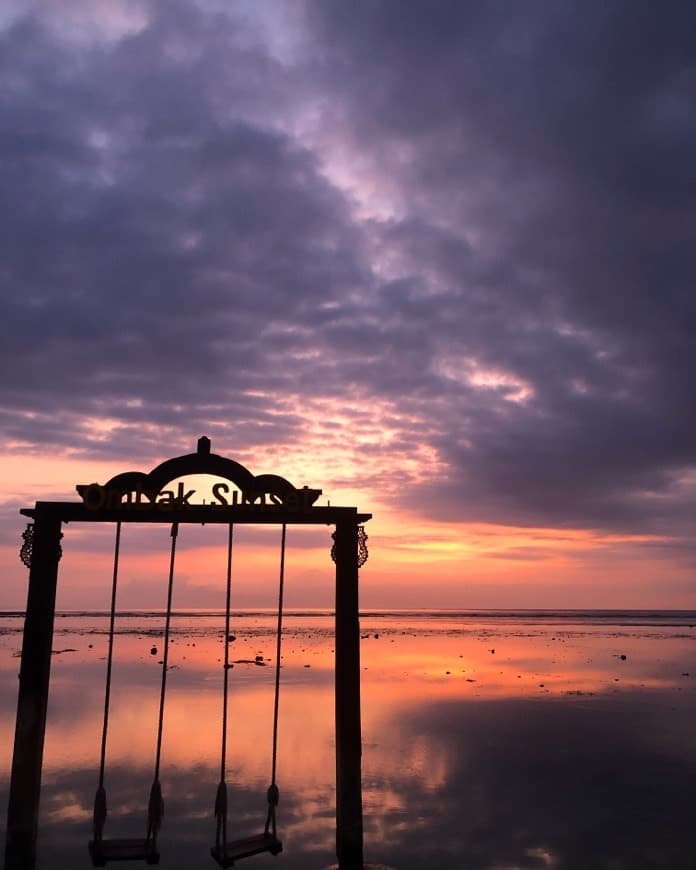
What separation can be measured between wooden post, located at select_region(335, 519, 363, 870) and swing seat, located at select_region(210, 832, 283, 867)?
1425 mm

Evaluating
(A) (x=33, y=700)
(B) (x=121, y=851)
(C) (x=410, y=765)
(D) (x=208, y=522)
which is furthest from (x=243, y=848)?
(C) (x=410, y=765)

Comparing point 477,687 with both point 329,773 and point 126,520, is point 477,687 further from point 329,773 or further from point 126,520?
point 126,520

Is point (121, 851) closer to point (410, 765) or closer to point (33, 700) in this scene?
point (33, 700)

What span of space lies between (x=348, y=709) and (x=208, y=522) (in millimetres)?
4076

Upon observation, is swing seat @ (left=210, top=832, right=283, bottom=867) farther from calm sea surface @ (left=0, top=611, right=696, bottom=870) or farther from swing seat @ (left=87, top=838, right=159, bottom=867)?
calm sea surface @ (left=0, top=611, right=696, bottom=870)

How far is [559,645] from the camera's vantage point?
67.4 meters

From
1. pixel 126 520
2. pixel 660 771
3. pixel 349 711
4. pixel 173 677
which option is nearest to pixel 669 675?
A: pixel 660 771

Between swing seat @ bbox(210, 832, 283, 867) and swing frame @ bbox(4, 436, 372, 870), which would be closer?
swing seat @ bbox(210, 832, 283, 867)

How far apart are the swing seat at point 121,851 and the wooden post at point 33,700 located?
126 cm

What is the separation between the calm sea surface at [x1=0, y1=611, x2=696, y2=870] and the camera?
15.1 metres

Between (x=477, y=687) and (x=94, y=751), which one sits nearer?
(x=94, y=751)

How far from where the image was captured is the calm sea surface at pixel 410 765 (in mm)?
15055

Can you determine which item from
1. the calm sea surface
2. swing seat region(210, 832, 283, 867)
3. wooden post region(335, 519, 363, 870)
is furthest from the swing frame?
the calm sea surface

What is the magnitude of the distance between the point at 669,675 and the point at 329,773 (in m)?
30.3
